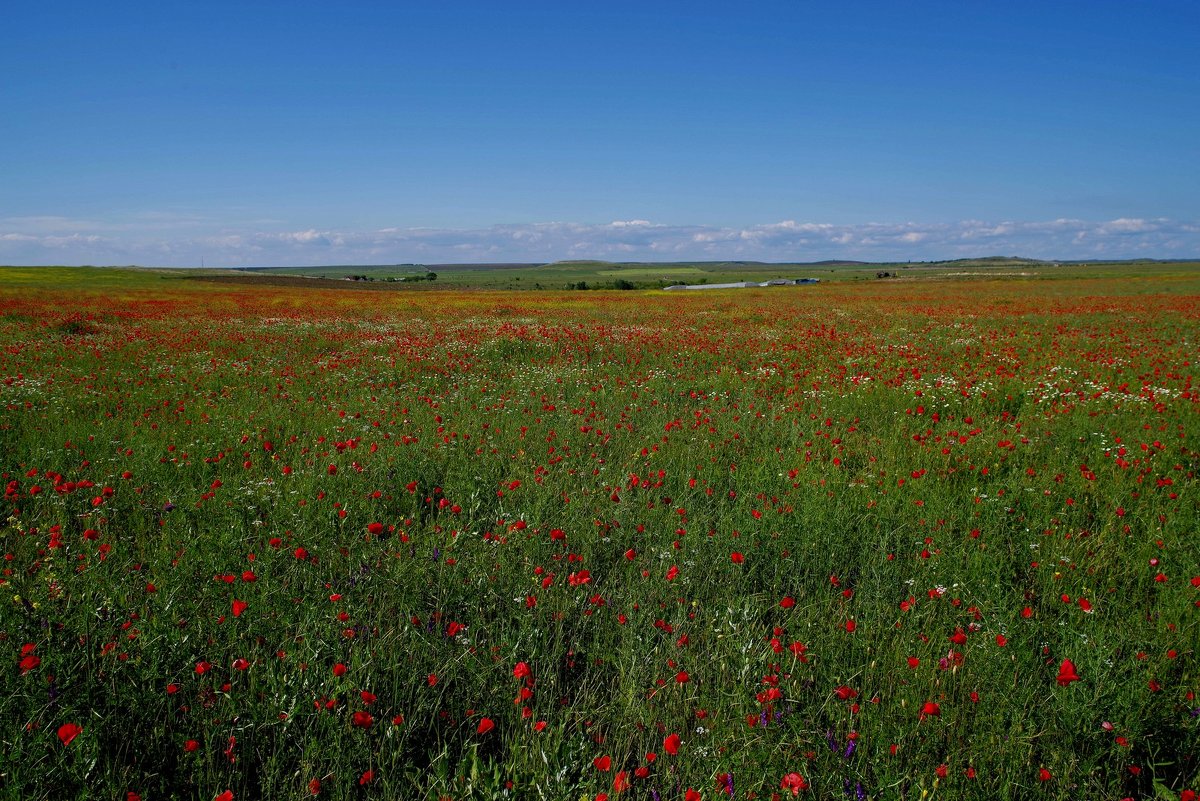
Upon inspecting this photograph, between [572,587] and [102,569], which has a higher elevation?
[102,569]

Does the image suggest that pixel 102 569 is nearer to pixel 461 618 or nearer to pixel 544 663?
pixel 461 618

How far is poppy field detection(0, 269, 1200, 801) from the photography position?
245 cm

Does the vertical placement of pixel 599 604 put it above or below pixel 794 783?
below

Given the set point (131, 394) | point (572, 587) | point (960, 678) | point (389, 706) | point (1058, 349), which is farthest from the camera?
point (1058, 349)

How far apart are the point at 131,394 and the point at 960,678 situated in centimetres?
1126

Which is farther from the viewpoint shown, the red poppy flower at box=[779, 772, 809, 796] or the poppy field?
the poppy field

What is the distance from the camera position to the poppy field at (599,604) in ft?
8.04

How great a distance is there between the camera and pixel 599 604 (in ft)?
11.8

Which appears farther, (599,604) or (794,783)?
(599,604)

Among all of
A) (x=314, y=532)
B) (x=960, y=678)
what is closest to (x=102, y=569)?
(x=314, y=532)

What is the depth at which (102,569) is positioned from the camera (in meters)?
3.54

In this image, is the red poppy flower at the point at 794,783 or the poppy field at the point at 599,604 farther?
the poppy field at the point at 599,604

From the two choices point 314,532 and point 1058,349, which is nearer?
point 314,532

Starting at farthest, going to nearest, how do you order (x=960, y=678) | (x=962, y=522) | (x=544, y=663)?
(x=962, y=522)
(x=544, y=663)
(x=960, y=678)
